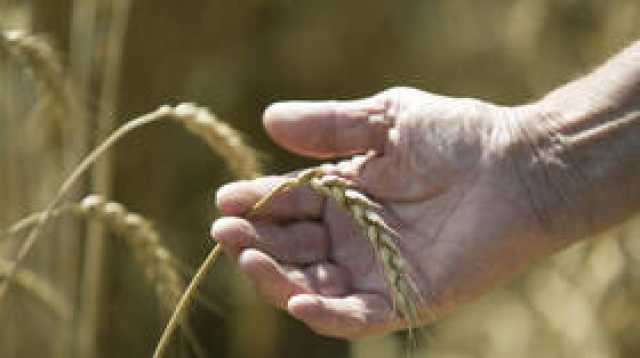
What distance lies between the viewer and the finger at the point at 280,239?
1.71 metres

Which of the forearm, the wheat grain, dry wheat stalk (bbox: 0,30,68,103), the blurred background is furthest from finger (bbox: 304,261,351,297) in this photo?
the blurred background

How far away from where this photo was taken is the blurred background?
299cm

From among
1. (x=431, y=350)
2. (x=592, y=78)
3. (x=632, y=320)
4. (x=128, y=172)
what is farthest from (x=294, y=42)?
(x=592, y=78)

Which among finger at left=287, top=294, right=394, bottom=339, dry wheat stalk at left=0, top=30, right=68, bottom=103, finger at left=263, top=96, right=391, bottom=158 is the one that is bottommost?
finger at left=287, top=294, right=394, bottom=339

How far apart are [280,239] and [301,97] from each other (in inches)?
77.5

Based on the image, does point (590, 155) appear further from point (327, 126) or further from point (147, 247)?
point (147, 247)

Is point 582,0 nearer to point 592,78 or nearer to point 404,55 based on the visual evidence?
point 404,55

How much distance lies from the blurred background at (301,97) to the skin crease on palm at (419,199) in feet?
2.91

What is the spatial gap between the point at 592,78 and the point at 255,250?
0.51 metres

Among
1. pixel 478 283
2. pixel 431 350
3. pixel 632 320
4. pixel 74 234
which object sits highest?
pixel 478 283

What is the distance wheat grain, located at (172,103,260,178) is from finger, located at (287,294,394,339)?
179 mm

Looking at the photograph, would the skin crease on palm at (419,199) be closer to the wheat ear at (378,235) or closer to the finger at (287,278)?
the finger at (287,278)

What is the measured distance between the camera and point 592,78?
1927mm

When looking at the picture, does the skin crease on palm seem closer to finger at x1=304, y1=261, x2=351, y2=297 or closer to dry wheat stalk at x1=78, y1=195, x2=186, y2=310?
finger at x1=304, y1=261, x2=351, y2=297
